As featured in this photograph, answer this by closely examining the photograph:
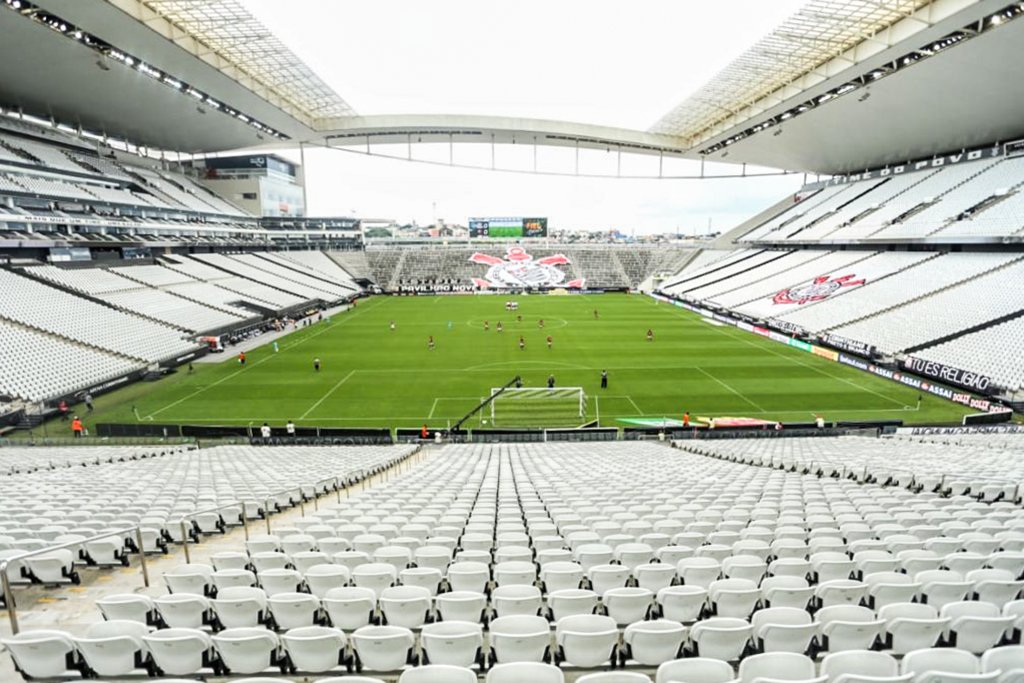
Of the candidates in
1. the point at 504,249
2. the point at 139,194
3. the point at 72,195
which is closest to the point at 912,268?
the point at 504,249

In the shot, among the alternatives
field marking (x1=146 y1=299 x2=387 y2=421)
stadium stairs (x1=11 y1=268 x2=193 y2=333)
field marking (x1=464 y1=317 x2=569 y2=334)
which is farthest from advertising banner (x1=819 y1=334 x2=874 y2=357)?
stadium stairs (x1=11 y1=268 x2=193 y2=333)

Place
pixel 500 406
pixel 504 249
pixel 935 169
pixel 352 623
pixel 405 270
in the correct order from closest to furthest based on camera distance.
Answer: pixel 352 623
pixel 500 406
pixel 935 169
pixel 405 270
pixel 504 249

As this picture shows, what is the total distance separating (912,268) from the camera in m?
46.9

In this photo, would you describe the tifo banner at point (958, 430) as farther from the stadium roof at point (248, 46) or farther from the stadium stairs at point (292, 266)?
the stadium stairs at point (292, 266)

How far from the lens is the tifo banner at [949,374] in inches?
1110

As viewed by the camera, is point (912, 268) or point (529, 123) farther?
point (529, 123)

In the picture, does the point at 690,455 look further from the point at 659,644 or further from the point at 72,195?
the point at 72,195

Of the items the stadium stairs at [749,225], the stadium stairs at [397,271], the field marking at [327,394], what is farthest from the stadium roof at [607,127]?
the field marking at [327,394]

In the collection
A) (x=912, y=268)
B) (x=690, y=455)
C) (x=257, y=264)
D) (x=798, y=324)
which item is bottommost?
(x=690, y=455)

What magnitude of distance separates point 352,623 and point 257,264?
7146cm

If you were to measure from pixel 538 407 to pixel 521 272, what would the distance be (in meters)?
65.7

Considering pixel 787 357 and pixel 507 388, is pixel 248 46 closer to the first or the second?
pixel 507 388

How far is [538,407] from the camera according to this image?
28.3m

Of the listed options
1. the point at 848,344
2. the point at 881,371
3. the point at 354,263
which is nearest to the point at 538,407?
the point at 881,371
